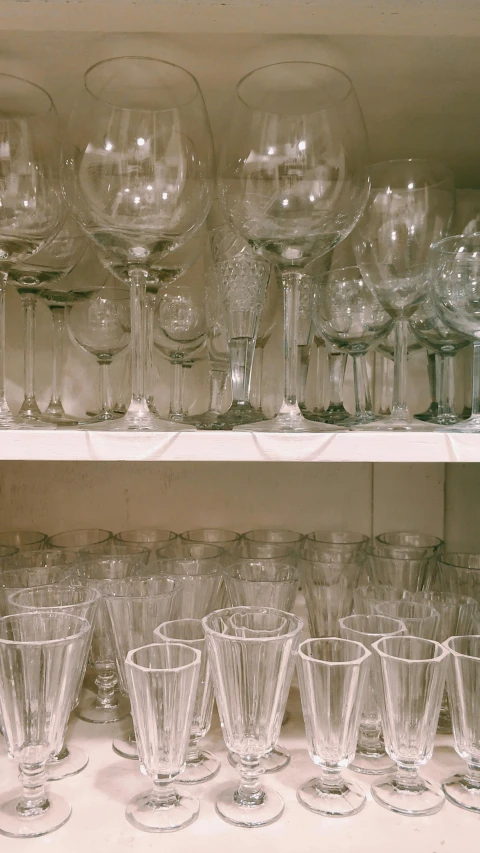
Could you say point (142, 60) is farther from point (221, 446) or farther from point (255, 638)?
point (255, 638)

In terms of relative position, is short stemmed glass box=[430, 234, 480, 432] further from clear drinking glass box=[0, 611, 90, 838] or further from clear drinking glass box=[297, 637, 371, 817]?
clear drinking glass box=[0, 611, 90, 838]

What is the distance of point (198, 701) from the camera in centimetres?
72

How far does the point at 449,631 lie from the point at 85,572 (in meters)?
0.45

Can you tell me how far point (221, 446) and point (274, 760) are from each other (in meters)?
0.36

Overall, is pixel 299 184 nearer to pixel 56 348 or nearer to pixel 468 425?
pixel 468 425

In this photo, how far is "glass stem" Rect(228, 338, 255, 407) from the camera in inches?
34.9

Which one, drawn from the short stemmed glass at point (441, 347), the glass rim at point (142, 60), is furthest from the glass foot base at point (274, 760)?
the glass rim at point (142, 60)

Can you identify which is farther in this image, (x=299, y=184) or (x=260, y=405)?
(x=260, y=405)

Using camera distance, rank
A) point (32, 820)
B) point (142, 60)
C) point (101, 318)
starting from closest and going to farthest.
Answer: point (32, 820)
point (142, 60)
point (101, 318)

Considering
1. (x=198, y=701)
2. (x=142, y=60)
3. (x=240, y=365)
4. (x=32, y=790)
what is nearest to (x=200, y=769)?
(x=198, y=701)

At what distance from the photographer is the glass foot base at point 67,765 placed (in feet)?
2.35

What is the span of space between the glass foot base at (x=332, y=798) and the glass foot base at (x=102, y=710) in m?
0.26

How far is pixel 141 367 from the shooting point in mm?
737

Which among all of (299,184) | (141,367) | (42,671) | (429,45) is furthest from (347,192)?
(42,671)
